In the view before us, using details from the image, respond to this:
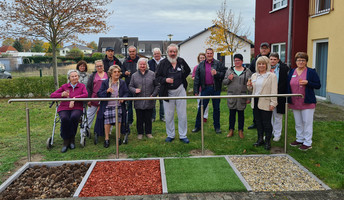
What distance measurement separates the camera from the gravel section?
4301 mm

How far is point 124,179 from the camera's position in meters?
4.57

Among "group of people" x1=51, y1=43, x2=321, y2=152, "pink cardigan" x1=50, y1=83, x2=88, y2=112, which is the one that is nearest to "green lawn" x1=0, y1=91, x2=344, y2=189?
"group of people" x1=51, y1=43, x2=321, y2=152

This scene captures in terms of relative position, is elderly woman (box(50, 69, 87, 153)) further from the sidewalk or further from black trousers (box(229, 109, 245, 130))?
black trousers (box(229, 109, 245, 130))

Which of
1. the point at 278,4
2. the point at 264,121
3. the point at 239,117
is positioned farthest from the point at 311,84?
the point at 278,4

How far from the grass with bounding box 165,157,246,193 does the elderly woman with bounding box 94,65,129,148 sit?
174cm

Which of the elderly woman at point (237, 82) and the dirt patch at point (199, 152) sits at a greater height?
the elderly woman at point (237, 82)

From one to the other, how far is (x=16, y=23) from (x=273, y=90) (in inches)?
513

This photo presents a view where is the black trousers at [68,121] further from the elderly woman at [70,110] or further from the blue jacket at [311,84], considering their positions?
the blue jacket at [311,84]

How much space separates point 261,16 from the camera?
16.3 metres

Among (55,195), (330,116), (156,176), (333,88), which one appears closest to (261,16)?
(333,88)

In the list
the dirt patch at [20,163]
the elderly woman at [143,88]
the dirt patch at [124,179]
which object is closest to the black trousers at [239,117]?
the elderly woman at [143,88]

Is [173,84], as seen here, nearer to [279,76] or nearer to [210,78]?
[210,78]

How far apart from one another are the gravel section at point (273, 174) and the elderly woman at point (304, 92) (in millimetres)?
851

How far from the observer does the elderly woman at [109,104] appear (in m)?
6.32
